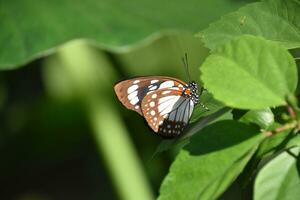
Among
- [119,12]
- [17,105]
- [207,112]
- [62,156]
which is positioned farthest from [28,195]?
[207,112]

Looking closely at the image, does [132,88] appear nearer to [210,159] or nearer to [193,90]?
[193,90]

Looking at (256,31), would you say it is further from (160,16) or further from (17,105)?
(17,105)

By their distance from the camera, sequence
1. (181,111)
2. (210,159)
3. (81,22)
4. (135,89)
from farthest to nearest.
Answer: (81,22)
(135,89)
(181,111)
(210,159)

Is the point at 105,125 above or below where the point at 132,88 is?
below

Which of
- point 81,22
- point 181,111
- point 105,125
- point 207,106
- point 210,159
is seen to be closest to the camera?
point 210,159

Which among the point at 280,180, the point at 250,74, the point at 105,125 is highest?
the point at 250,74

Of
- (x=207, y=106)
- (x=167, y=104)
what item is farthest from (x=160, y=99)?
(x=207, y=106)

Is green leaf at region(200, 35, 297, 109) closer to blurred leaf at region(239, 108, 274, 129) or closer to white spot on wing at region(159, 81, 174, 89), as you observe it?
blurred leaf at region(239, 108, 274, 129)
